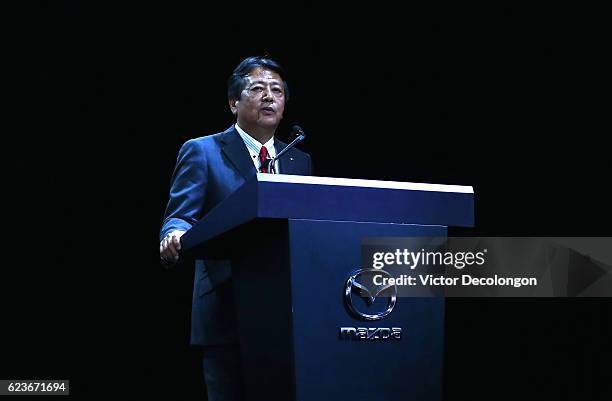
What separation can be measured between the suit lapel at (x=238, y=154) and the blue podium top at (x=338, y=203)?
45cm

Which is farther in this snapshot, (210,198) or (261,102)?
(261,102)

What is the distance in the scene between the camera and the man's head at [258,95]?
1.93 metres

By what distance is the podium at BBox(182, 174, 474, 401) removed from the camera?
3.88ft

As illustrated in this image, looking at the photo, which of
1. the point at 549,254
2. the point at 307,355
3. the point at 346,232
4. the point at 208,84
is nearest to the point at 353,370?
the point at 307,355

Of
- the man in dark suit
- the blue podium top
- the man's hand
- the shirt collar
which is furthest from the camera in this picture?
the shirt collar

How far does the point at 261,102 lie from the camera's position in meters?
1.93

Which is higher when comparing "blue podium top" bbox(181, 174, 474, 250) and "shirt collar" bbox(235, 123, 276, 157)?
"shirt collar" bbox(235, 123, 276, 157)

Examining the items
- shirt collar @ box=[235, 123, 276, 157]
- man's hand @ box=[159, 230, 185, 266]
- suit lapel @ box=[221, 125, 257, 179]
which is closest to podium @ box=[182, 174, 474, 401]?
man's hand @ box=[159, 230, 185, 266]

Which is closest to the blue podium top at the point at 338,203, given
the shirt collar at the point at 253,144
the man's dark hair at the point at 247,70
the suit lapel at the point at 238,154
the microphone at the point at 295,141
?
the microphone at the point at 295,141

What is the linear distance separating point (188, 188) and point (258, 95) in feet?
1.23

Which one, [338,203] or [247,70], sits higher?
[247,70]

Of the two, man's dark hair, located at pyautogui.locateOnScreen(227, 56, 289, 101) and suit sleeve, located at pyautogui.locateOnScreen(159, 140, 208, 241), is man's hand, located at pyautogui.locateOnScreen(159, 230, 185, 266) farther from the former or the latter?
man's dark hair, located at pyautogui.locateOnScreen(227, 56, 289, 101)

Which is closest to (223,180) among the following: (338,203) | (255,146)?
(255,146)

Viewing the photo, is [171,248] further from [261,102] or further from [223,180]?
[261,102]
